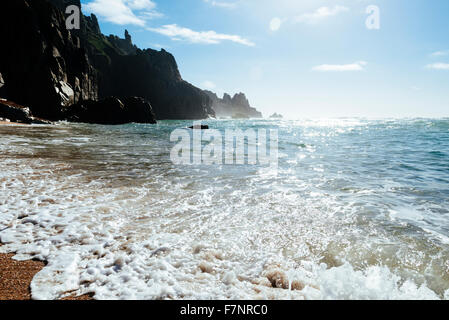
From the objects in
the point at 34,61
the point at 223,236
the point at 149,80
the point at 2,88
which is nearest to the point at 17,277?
the point at 223,236

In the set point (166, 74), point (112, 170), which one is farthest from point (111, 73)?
point (112, 170)

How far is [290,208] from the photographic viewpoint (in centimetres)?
586

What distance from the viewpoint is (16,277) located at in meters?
2.99

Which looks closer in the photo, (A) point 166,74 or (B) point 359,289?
(B) point 359,289

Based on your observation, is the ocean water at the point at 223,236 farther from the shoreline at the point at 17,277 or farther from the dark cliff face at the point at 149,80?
the dark cliff face at the point at 149,80

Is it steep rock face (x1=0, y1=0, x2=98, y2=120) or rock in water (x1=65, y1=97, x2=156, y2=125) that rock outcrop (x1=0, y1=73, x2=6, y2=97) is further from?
rock in water (x1=65, y1=97, x2=156, y2=125)

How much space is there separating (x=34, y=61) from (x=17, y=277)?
223ft

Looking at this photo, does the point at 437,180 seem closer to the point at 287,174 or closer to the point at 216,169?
the point at 287,174

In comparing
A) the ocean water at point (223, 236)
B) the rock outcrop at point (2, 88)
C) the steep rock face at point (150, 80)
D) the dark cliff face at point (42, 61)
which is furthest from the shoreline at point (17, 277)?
the steep rock face at point (150, 80)

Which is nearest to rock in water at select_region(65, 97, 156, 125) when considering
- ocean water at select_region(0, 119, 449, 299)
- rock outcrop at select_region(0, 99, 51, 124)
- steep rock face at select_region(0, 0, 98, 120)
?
steep rock face at select_region(0, 0, 98, 120)

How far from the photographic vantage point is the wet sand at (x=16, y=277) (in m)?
2.71

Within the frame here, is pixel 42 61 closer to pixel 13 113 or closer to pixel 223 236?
pixel 13 113
